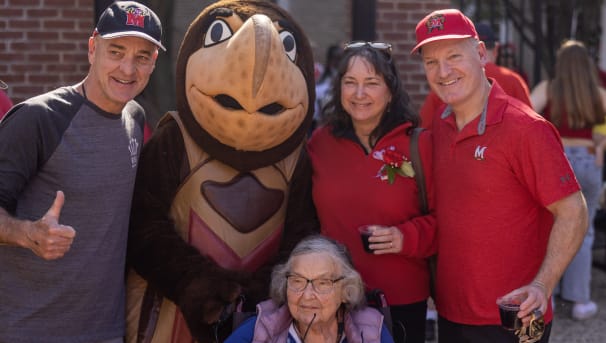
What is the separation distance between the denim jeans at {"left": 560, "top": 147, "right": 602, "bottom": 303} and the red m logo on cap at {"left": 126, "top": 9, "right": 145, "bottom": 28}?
383 centimetres

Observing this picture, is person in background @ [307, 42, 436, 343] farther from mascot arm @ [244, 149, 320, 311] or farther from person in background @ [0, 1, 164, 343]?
person in background @ [0, 1, 164, 343]

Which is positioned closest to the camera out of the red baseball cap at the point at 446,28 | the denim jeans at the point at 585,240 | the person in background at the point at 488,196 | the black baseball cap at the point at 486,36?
the person in background at the point at 488,196

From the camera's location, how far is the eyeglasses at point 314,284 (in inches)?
131

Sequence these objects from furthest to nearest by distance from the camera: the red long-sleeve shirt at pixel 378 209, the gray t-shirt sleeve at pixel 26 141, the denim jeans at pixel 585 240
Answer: the denim jeans at pixel 585 240
the red long-sleeve shirt at pixel 378 209
the gray t-shirt sleeve at pixel 26 141

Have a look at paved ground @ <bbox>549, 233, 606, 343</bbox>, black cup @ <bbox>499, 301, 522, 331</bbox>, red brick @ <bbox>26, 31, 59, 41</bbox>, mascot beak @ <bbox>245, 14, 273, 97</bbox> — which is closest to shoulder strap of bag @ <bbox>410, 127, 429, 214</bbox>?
mascot beak @ <bbox>245, 14, 273, 97</bbox>

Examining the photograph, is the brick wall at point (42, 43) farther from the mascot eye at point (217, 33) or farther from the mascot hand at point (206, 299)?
the mascot hand at point (206, 299)

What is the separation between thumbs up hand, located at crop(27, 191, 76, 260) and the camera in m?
2.65

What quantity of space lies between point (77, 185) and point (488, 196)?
1.53 meters

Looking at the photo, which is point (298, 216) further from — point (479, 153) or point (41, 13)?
point (41, 13)

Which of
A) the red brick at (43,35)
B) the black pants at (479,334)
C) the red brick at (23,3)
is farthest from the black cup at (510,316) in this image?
the red brick at (23,3)

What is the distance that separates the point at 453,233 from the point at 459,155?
1.02 ft

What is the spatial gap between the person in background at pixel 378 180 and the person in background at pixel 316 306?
0.25m

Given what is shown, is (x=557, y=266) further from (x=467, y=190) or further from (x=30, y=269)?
(x=30, y=269)

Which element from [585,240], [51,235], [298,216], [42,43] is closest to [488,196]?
[298,216]
